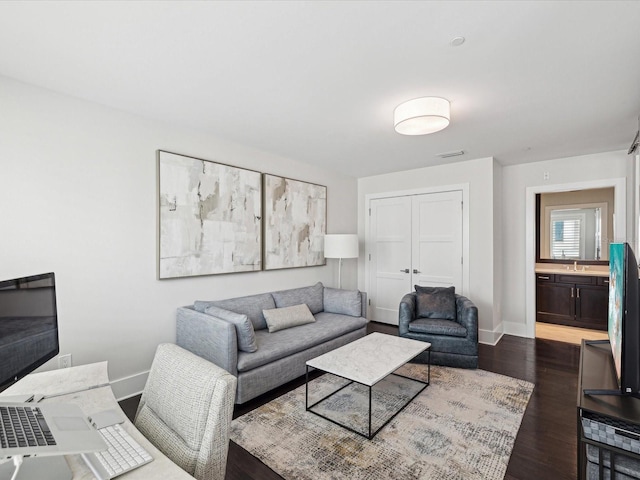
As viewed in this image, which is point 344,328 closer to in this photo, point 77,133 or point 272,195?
point 272,195

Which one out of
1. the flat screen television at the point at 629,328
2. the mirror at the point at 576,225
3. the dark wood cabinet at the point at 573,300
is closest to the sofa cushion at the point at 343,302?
the flat screen television at the point at 629,328

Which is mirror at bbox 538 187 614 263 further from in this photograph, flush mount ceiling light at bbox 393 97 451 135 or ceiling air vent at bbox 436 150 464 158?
flush mount ceiling light at bbox 393 97 451 135

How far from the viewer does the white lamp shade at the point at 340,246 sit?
4375 millimetres

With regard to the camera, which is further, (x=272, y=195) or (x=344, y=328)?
(x=272, y=195)

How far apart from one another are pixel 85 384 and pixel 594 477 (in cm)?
223

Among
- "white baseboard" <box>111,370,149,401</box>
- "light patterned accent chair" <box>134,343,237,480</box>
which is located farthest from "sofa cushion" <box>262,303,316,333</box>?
"light patterned accent chair" <box>134,343,237,480</box>

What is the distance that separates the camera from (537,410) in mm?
2525

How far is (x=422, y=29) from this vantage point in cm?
168

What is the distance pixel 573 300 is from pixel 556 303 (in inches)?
8.9

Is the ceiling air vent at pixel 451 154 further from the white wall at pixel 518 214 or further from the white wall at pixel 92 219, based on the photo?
the white wall at pixel 92 219

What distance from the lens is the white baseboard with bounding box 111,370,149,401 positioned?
104 inches

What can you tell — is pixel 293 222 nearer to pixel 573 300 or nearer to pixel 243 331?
pixel 243 331

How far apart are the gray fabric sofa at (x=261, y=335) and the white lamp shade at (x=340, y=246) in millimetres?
585

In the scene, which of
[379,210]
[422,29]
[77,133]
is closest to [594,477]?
[422,29]
